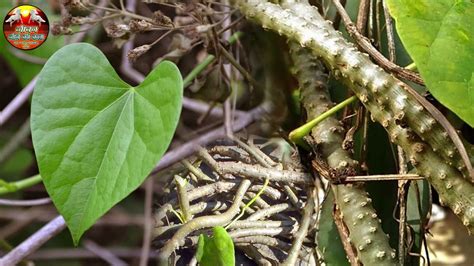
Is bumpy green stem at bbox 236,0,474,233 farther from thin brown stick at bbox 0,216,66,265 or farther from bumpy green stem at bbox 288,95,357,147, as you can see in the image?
thin brown stick at bbox 0,216,66,265

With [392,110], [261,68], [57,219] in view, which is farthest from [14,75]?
[392,110]

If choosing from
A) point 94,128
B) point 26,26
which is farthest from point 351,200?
point 26,26

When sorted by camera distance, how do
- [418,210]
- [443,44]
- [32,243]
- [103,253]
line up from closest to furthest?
[443,44] < [418,210] < [32,243] < [103,253]

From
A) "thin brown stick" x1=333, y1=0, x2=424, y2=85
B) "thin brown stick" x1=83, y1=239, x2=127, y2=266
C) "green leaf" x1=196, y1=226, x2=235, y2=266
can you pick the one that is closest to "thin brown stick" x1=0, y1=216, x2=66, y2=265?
"thin brown stick" x1=83, y1=239, x2=127, y2=266

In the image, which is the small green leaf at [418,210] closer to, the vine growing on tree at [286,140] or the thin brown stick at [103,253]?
the vine growing on tree at [286,140]

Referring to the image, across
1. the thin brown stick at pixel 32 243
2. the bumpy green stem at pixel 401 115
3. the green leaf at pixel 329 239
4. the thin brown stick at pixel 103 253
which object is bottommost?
the thin brown stick at pixel 103 253

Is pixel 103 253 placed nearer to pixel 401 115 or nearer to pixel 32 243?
pixel 32 243

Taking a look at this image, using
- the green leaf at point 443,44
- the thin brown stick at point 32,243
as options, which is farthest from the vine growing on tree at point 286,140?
the thin brown stick at point 32,243
